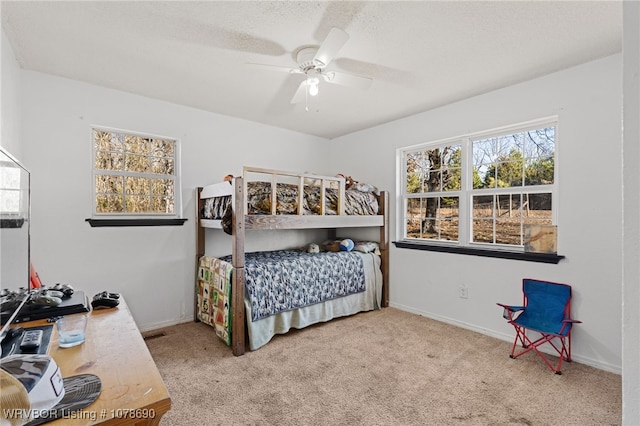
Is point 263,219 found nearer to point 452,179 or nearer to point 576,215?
point 452,179

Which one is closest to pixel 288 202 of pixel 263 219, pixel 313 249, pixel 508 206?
pixel 263 219

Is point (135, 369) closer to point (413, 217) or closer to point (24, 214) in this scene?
point (24, 214)

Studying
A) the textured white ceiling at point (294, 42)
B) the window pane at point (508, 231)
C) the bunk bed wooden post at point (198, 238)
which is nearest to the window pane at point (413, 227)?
the window pane at point (508, 231)

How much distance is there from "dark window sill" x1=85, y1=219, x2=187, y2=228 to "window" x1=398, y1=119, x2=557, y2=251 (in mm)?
2727

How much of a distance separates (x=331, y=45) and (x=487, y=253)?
249 centimetres

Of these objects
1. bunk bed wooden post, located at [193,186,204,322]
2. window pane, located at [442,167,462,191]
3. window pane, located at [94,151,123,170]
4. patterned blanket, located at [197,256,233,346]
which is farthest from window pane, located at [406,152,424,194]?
window pane, located at [94,151,123,170]

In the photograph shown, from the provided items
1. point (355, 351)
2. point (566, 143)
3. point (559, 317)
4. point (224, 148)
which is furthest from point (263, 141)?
point (559, 317)

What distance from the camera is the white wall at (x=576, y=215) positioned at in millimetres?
2438

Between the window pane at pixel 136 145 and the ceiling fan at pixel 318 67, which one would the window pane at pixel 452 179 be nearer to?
the ceiling fan at pixel 318 67

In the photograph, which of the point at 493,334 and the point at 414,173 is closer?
the point at 493,334

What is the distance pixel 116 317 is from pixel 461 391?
225 centimetres

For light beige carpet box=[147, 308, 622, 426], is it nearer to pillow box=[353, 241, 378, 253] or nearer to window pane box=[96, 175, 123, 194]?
pillow box=[353, 241, 378, 253]

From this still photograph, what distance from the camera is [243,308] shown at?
280 centimetres

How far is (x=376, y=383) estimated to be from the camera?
7.49 feet
